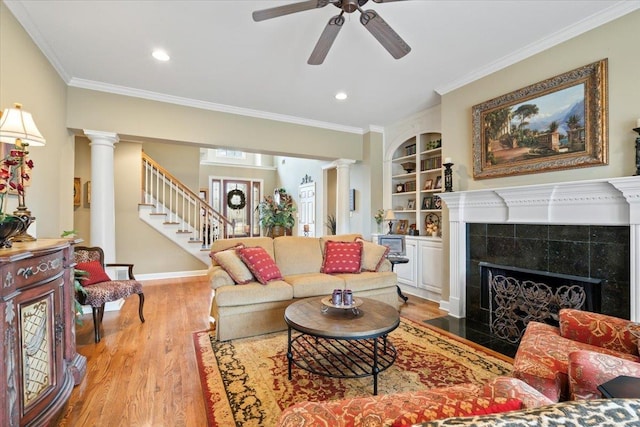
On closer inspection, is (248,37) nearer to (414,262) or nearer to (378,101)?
(378,101)

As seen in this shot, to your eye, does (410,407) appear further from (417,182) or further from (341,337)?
(417,182)

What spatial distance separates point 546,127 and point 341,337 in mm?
2815

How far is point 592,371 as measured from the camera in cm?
122

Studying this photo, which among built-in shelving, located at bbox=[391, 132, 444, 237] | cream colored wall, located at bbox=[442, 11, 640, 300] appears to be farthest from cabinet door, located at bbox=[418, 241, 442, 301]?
cream colored wall, located at bbox=[442, 11, 640, 300]

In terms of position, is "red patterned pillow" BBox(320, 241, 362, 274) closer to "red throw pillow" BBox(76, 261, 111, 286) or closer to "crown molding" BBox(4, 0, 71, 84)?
"red throw pillow" BBox(76, 261, 111, 286)

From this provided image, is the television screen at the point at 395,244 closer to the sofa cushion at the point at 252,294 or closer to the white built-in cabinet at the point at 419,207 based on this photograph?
the white built-in cabinet at the point at 419,207

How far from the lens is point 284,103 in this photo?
4469mm

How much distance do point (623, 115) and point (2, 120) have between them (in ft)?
14.7

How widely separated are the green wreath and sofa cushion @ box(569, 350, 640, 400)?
9805 mm

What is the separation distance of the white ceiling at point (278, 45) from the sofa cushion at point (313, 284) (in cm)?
240

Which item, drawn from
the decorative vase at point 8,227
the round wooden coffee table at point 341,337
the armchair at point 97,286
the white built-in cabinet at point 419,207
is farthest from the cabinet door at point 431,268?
the decorative vase at point 8,227

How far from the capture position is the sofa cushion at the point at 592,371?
1206mm

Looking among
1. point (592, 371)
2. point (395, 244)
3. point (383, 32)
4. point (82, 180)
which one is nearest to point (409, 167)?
point (395, 244)

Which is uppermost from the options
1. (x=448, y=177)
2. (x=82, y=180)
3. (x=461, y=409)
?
(x=82, y=180)
